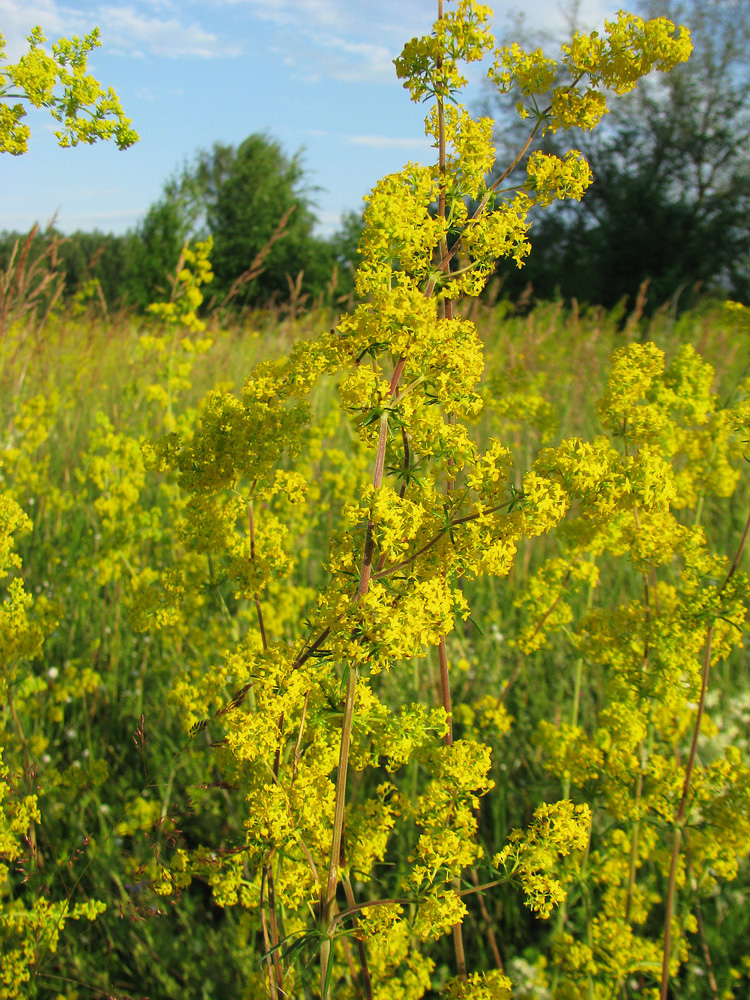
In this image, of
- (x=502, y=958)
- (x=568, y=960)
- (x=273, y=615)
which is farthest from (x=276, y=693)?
(x=502, y=958)

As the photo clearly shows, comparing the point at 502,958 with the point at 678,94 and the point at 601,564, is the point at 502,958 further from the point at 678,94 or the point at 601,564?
the point at 678,94

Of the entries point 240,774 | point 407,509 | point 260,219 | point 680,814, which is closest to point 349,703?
point 407,509

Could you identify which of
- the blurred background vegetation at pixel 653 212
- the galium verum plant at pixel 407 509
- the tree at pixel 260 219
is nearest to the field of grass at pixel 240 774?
the galium verum plant at pixel 407 509

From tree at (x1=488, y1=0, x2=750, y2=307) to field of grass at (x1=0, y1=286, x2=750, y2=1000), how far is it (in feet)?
55.7

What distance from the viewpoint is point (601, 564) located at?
4180 millimetres

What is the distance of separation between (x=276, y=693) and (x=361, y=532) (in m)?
0.31

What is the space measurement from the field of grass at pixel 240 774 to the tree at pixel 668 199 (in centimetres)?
1697

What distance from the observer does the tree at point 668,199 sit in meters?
19.1

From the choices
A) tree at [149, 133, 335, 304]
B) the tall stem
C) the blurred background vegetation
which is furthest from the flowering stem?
tree at [149, 133, 335, 304]

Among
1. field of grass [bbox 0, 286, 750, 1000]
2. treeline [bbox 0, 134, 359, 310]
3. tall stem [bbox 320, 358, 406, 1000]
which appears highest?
treeline [bbox 0, 134, 359, 310]

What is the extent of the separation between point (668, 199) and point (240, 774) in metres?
22.0

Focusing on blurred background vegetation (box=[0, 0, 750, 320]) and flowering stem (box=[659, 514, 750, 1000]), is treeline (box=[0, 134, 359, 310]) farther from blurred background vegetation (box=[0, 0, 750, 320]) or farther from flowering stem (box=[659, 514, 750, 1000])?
flowering stem (box=[659, 514, 750, 1000])

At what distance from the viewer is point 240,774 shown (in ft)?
4.79

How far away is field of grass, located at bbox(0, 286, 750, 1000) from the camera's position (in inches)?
67.9
